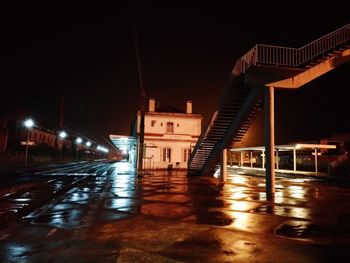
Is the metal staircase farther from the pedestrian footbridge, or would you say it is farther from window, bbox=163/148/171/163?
window, bbox=163/148/171/163

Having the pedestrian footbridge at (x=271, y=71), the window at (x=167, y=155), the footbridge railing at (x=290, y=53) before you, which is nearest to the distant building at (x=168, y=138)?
the window at (x=167, y=155)

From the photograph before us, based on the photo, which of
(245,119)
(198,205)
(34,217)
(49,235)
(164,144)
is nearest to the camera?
(49,235)

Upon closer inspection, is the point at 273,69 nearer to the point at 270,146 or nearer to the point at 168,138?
the point at 270,146

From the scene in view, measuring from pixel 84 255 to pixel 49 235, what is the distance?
192 centimetres

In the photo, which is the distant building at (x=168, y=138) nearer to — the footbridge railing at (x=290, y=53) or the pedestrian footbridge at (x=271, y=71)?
the pedestrian footbridge at (x=271, y=71)

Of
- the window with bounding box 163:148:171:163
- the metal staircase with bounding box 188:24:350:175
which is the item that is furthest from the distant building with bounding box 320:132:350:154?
the metal staircase with bounding box 188:24:350:175

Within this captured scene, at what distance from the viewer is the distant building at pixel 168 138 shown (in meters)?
38.8

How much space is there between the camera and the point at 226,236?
23.6 feet

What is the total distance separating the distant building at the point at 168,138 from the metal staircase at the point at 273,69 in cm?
2120

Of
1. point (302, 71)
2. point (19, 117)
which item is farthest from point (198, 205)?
point (19, 117)

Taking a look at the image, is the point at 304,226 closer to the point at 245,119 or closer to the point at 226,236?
the point at 226,236

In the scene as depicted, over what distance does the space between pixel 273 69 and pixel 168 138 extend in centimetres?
2542

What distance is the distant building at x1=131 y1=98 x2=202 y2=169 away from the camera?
3875 cm

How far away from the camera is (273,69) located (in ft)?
47.0
